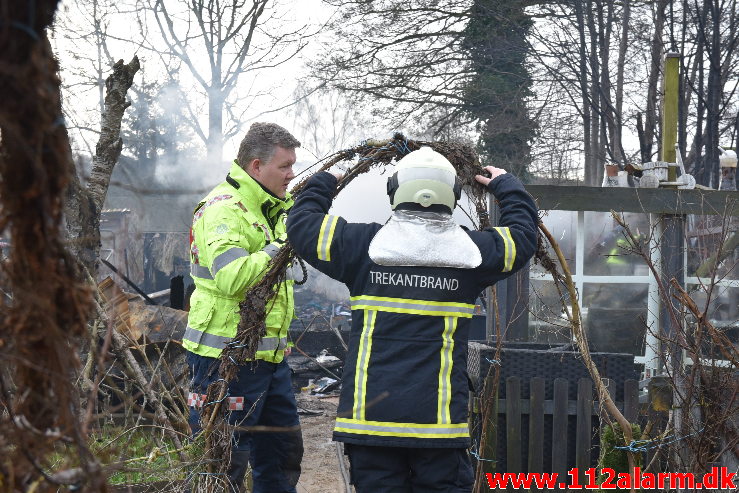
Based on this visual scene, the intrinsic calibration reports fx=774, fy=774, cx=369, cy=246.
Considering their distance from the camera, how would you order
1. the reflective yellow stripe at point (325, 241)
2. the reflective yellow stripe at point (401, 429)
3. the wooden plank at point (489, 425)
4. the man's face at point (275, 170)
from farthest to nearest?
the wooden plank at point (489, 425) → the man's face at point (275, 170) → the reflective yellow stripe at point (325, 241) → the reflective yellow stripe at point (401, 429)

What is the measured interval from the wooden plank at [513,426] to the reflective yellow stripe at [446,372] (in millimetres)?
2233

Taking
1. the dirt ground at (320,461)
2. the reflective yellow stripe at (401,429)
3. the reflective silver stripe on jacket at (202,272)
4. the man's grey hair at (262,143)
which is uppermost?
the man's grey hair at (262,143)

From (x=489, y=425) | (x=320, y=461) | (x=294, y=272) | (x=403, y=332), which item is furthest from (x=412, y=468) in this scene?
(x=320, y=461)

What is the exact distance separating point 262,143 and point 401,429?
1.73 meters

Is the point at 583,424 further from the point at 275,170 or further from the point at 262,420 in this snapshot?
the point at 275,170

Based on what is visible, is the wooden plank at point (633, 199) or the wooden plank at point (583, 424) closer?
the wooden plank at point (583, 424)

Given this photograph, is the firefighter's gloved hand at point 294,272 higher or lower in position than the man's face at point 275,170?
lower

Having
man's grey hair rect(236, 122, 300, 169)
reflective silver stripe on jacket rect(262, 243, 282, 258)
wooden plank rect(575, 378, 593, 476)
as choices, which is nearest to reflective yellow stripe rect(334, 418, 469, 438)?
reflective silver stripe on jacket rect(262, 243, 282, 258)

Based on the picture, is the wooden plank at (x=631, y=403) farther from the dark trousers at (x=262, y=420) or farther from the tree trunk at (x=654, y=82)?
the tree trunk at (x=654, y=82)

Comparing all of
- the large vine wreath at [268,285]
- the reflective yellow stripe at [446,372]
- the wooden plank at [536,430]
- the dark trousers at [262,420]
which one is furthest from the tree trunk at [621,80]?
the reflective yellow stripe at [446,372]

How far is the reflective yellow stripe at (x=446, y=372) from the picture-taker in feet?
9.62

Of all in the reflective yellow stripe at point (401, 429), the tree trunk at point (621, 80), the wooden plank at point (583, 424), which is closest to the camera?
the reflective yellow stripe at point (401, 429)

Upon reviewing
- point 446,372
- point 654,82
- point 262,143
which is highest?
point 654,82

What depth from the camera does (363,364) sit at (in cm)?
300
